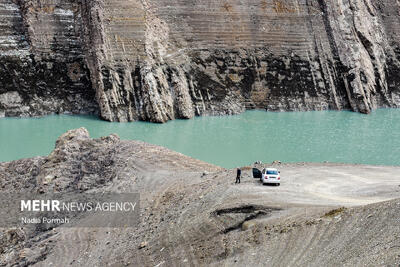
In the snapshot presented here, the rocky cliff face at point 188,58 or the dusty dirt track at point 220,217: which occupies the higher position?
the rocky cliff face at point 188,58

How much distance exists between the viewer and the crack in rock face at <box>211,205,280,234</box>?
14.0m

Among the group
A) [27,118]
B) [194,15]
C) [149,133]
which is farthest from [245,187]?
[194,15]

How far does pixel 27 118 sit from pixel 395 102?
37.0 m

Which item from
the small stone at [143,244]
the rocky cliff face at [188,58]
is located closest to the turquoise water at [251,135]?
the rocky cliff face at [188,58]

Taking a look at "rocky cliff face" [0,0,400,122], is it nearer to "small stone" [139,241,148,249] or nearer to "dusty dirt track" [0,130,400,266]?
"dusty dirt track" [0,130,400,266]

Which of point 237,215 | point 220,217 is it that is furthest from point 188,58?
point 237,215

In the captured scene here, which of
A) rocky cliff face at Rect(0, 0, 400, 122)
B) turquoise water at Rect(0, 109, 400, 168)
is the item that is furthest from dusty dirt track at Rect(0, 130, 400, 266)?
rocky cliff face at Rect(0, 0, 400, 122)

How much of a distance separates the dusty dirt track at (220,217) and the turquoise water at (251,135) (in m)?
6.67

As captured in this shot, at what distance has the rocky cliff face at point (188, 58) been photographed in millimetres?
42938

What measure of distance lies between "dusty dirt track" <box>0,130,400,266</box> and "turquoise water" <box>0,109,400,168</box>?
667 cm

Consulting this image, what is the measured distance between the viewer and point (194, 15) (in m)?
48.5

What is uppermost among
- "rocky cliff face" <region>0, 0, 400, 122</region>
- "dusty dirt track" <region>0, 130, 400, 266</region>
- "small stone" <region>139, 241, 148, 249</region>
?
"rocky cliff face" <region>0, 0, 400, 122</region>

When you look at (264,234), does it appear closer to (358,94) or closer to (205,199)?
(205,199)

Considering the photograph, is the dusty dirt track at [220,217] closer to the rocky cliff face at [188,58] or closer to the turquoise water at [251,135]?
the turquoise water at [251,135]
